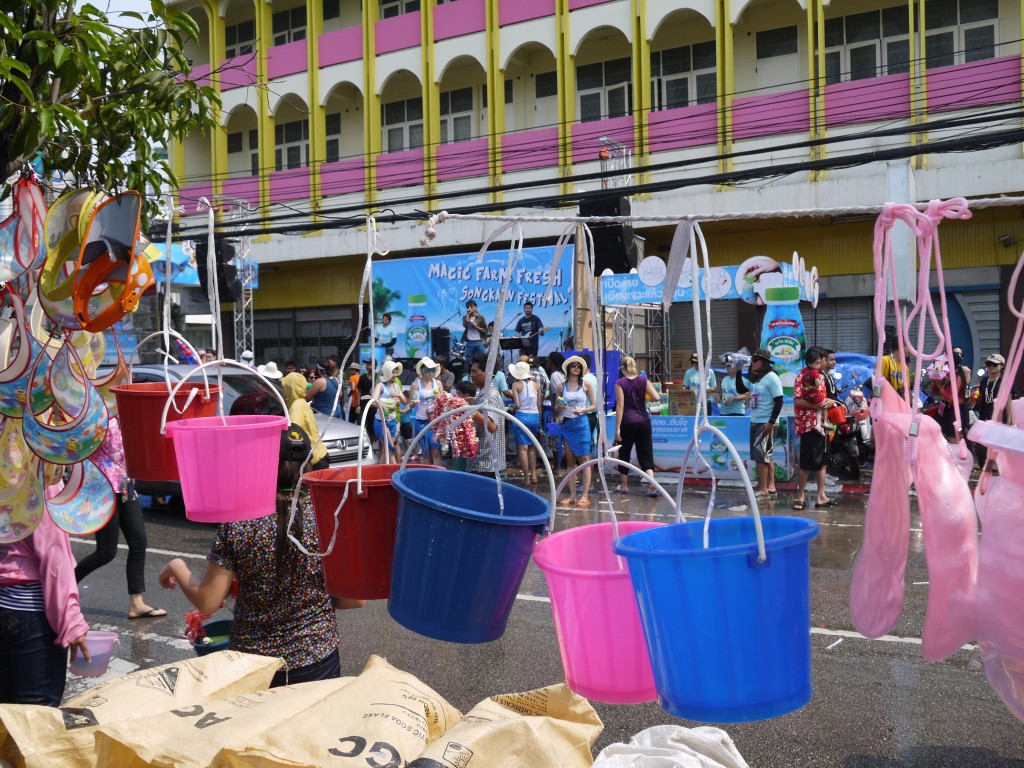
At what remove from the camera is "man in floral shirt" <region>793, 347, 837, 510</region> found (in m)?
9.29

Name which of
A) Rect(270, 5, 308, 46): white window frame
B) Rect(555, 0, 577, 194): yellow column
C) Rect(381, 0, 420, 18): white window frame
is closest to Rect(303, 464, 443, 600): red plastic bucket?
Rect(555, 0, 577, 194): yellow column

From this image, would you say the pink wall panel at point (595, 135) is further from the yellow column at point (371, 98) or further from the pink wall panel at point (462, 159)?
the yellow column at point (371, 98)

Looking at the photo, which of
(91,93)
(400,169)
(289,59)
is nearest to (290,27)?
(289,59)

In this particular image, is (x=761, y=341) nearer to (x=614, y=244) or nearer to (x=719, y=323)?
(x=614, y=244)

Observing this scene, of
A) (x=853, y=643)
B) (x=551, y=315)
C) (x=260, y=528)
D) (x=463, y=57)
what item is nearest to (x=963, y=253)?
(x=551, y=315)

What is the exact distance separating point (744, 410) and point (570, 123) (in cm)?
1149

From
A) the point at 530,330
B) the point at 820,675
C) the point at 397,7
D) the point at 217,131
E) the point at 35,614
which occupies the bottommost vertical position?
the point at 820,675

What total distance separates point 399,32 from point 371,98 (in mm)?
1794

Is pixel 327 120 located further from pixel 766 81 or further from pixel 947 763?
pixel 947 763

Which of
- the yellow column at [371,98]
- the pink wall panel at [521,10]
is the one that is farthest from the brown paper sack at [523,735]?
the yellow column at [371,98]

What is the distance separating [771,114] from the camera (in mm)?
18516

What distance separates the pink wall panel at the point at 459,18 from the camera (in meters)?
21.6

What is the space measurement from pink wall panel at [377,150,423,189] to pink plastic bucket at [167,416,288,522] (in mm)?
20569

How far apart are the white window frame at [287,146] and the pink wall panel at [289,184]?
0.52m
